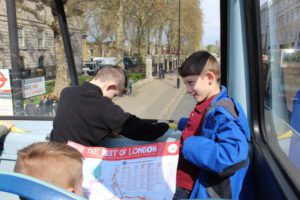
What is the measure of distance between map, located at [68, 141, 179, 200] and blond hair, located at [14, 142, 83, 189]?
2.70ft

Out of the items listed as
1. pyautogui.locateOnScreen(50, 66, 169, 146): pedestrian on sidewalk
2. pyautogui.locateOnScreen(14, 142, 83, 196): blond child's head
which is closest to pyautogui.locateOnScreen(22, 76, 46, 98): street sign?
pyautogui.locateOnScreen(50, 66, 169, 146): pedestrian on sidewalk

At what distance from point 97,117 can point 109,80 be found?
0.24 meters

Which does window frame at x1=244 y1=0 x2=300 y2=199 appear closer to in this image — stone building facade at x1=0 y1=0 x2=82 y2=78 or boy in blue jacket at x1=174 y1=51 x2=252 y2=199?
boy in blue jacket at x1=174 y1=51 x2=252 y2=199

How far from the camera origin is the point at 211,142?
5.07 feet

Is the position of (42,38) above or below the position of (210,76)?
above

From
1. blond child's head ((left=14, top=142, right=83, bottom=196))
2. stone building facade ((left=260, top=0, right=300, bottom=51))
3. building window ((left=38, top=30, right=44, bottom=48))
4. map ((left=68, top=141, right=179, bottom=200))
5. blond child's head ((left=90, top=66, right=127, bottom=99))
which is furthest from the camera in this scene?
building window ((left=38, top=30, right=44, bottom=48))

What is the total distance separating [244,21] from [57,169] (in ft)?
5.13

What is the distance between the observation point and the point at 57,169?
3.50 feet

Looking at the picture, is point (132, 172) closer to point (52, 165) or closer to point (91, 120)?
point (91, 120)

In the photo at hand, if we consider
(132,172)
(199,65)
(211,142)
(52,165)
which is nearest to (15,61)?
(132,172)

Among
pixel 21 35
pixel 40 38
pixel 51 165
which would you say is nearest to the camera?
pixel 51 165

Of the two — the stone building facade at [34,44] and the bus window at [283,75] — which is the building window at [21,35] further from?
the bus window at [283,75]

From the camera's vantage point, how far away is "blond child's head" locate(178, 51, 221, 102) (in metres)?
1.76

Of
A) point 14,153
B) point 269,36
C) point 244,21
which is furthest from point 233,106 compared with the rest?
point 14,153
